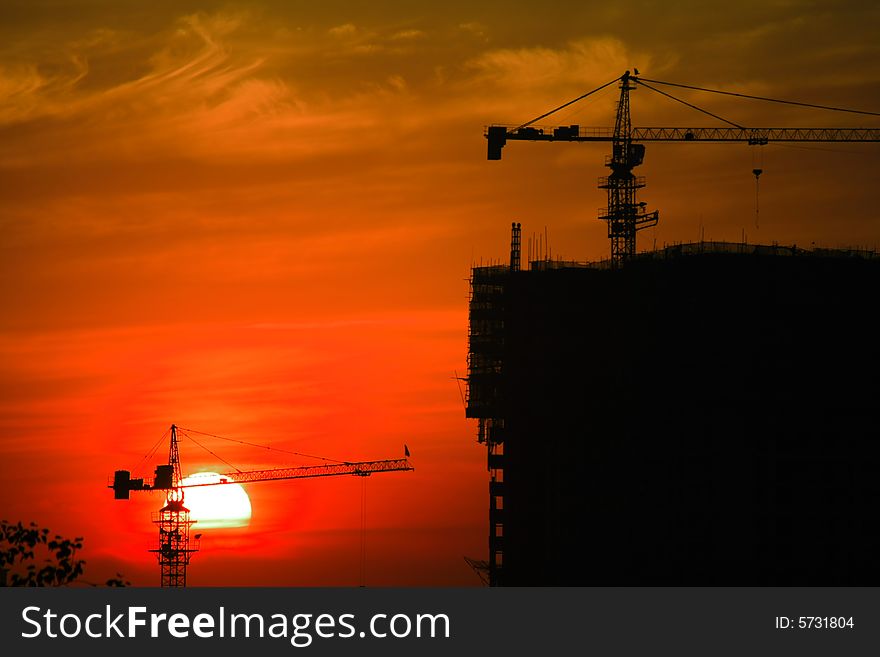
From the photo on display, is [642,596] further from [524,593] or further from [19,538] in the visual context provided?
[19,538]

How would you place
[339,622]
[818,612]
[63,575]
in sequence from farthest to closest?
1. [818,612]
2. [339,622]
3. [63,575]

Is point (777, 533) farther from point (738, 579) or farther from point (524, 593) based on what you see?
point (524, 593)

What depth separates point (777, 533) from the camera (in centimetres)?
19938

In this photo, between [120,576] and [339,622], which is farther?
[339,622]

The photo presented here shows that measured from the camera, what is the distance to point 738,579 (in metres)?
196

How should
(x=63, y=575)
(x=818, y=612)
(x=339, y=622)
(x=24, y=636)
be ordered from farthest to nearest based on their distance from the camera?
(x=818, y=612) < (x=339, y=622) < (x=24, y=636) < (x=63, y=575)

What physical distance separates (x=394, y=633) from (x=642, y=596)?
2127 cm

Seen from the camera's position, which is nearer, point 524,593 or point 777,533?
point 524,593

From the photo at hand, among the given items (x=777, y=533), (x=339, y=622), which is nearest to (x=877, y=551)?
(x=777, y=533)

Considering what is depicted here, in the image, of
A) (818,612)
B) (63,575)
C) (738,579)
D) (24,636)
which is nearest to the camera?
(63,575)

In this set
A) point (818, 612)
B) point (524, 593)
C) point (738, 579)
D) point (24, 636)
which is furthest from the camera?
point (738, 579)

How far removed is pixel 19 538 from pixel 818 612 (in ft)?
178

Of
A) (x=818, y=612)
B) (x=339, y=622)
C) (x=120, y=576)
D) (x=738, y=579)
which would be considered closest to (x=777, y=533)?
(x=738, y=579)

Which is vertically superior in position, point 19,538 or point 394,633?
point 19,538
